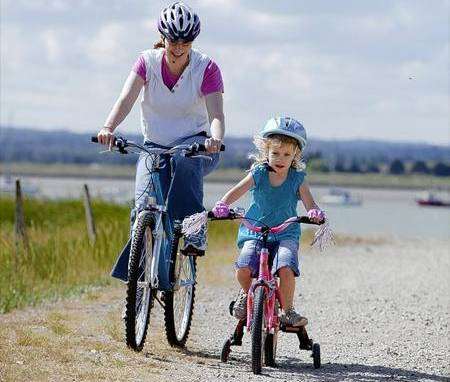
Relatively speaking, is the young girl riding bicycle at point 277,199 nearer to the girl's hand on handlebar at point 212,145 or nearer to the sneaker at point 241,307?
the sneaker at point 241,307

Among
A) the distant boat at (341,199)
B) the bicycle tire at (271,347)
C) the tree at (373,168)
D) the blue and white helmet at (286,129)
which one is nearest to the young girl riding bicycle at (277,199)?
the blue and white helmet at (286,129)

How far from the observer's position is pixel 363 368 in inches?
410

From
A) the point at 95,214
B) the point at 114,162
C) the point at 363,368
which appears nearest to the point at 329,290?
the point at 363,368

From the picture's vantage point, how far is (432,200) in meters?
103

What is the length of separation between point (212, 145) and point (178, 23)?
789 millimetres

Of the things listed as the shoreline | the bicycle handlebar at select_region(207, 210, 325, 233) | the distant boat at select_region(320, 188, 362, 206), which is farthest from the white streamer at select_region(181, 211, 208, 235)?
the shoreline

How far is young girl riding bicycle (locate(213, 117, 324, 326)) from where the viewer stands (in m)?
9.84

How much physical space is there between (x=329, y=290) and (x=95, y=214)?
34.8 feet

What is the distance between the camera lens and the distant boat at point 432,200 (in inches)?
3994

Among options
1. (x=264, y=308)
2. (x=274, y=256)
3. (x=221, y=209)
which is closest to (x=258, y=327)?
(x=264, y=308)

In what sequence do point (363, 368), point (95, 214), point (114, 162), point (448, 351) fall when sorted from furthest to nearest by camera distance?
point (114, 162) < point (95, 214) < point (448, 351) < point (363, 368)

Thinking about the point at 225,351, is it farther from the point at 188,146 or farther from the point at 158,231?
the point at 188,146

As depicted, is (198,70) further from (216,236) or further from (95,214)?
(95,214)

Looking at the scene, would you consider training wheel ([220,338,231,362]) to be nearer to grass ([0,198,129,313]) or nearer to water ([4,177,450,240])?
grass ([0,198,129,313])
